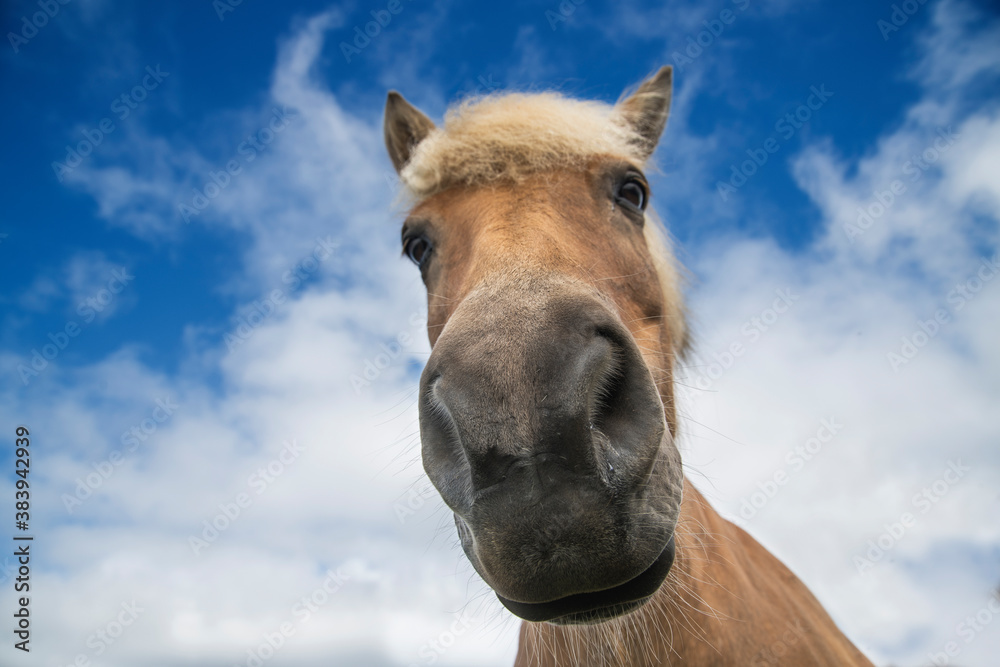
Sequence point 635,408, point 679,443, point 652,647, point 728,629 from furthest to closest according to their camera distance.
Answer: point 679,443
point 728,629
point 652,647
point 635,408

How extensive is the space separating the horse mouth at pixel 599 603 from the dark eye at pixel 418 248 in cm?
189

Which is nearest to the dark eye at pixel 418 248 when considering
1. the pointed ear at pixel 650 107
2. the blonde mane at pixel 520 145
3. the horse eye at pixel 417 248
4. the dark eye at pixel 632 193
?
the horse eye at pixel 417 248

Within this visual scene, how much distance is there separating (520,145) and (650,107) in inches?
62.9

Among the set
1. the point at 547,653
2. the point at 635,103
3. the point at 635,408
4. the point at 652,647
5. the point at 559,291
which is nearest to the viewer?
the point at 635,408

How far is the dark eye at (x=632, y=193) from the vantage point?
2.83 m

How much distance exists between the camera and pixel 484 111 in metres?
3.26

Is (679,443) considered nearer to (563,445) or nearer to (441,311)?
(441,311)

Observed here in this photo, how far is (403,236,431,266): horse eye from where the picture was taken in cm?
295

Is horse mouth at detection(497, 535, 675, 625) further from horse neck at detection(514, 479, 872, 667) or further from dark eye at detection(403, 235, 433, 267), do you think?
dark eye at detection(403, 235, 433, 267)

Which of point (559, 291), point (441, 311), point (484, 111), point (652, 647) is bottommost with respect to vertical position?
point (652, 647)

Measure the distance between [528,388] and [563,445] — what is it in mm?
169

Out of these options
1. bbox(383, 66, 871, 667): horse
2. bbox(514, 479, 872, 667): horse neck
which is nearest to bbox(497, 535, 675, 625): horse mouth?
bbox(383, 66, 871, 667): horse

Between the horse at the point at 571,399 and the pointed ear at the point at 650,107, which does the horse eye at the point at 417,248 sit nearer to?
the horse at the point at 571,399

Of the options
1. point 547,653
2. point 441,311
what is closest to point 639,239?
point 441,311
